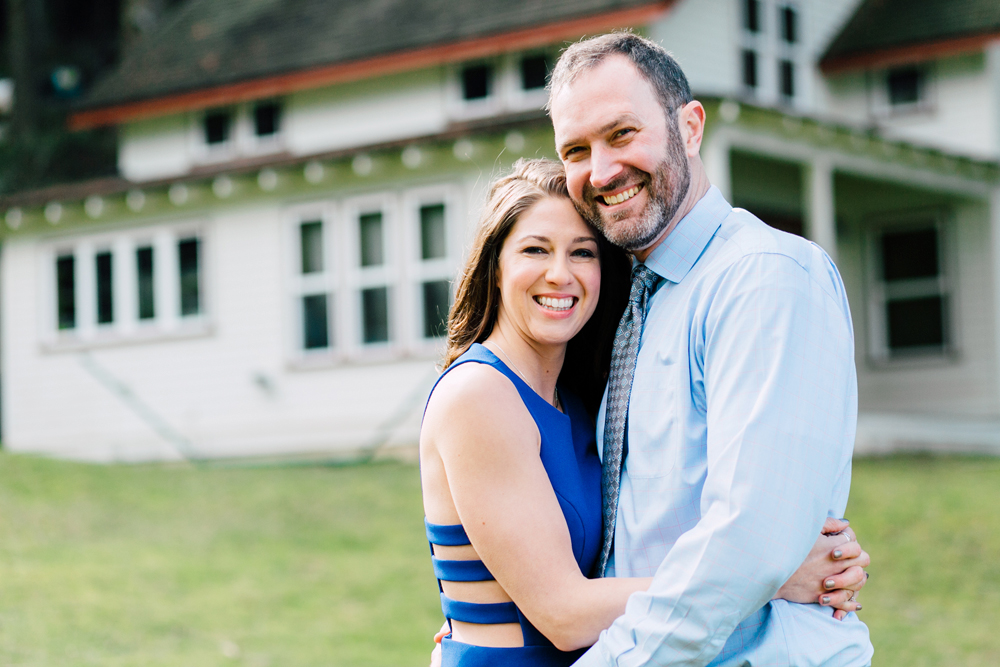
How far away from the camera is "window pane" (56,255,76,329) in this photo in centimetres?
1736

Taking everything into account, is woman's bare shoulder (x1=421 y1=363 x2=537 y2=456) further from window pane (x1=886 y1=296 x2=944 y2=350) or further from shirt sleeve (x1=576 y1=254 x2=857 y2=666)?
window pane (x1=886 y1=296 x2=944 y2=350)

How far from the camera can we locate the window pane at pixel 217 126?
Answer: 18.5 meters

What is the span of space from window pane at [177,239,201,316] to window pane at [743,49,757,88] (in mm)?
8564

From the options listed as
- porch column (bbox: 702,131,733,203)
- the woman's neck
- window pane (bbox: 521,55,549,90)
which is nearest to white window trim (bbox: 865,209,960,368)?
window pane (bbox: 521,55,549,90)

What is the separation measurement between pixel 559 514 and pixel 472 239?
0.83 m

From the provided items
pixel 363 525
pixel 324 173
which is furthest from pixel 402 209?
pixel 363 525

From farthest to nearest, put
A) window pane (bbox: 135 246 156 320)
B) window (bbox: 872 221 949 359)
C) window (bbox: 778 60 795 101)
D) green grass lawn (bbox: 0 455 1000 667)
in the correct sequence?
window (bbox: 778 60 795 101)
window (bbox: 872 221 949 359)
window pane (bbox: 135 246 156 320)
green grass lawn (bbox: 0 455 1000 667)

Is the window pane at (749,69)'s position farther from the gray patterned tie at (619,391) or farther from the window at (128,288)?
the gray patterned tie at (619,391)

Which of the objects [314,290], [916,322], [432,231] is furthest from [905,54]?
[314,290]

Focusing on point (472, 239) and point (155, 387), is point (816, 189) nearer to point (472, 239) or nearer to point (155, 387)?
point (155, 387)

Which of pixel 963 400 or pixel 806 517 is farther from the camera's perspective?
pixel 963 400

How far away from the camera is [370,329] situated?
15.4 metres

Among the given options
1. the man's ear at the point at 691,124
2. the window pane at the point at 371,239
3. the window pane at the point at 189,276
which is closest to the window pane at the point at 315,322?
the window pane at the point at 371,239

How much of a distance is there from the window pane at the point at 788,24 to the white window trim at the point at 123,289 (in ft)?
31.2
